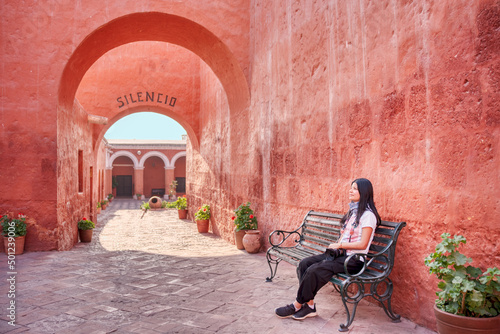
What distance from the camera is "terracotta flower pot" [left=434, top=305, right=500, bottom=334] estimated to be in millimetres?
2113

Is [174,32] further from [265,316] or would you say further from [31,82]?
[265,316]

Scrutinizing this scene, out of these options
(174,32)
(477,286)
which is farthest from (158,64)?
(477,286)

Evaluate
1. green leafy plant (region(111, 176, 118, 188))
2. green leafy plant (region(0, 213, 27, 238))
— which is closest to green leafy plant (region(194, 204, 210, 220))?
green leafy plant (region(0, 213, 27, 238))

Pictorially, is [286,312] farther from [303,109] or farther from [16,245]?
[16,245]

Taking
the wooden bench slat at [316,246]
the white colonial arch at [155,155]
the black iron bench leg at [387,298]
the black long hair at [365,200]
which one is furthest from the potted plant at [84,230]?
the white colonial arch at [155,155]

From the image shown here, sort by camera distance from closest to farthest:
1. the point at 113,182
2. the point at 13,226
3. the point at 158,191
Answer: the point at 13,226 → the point at 113,182 → the point at 158,191

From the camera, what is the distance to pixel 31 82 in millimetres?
6203

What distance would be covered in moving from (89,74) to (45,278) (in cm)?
853

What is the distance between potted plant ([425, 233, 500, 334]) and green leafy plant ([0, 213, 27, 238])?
5.81m

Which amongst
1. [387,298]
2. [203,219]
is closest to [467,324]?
[387,298]

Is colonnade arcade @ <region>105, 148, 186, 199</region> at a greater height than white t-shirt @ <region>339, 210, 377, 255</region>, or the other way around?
colonnade arcade @ <region>105, 148, 186, 199</region>

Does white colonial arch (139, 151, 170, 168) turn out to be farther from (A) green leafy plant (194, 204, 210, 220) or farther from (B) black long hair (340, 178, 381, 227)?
(B) black long hair (340, 178, 381, 227)

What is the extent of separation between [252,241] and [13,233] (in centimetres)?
362

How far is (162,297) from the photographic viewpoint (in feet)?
12.5
